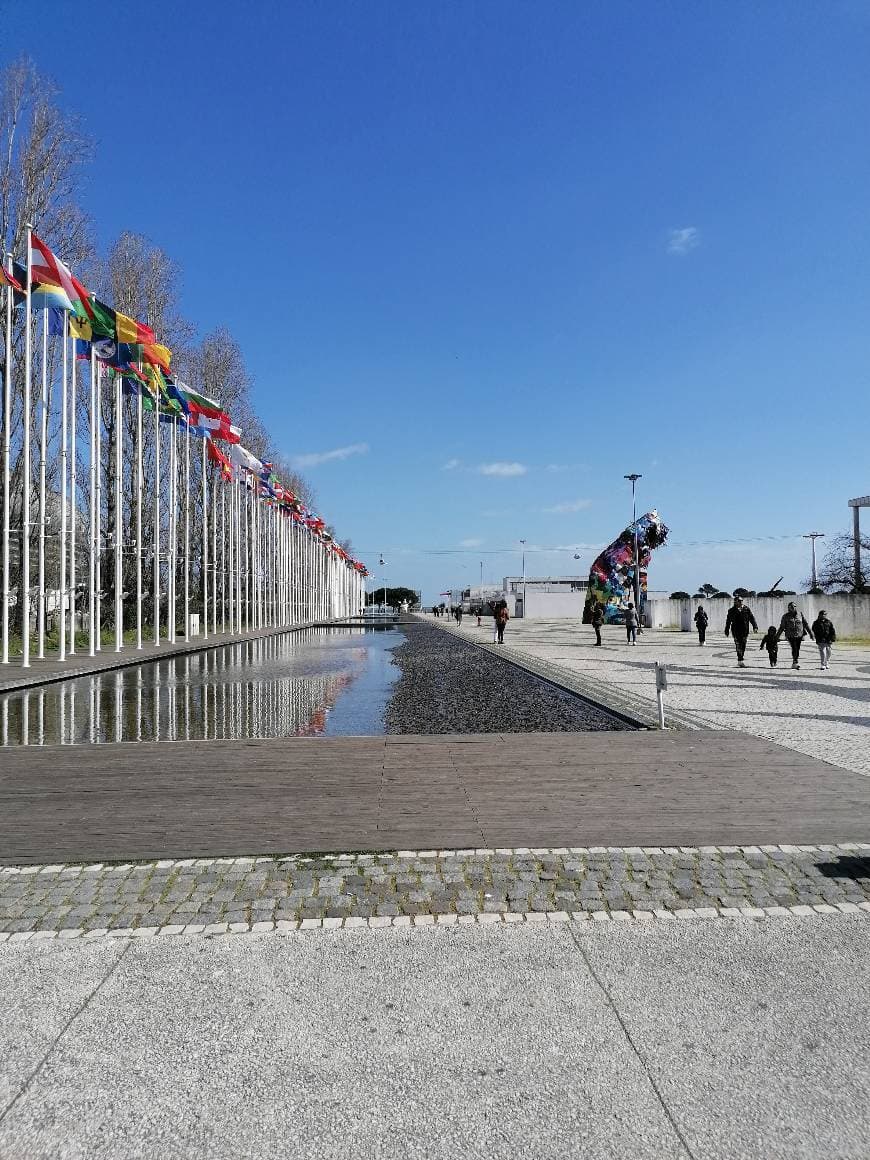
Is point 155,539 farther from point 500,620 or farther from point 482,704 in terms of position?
point 482,704

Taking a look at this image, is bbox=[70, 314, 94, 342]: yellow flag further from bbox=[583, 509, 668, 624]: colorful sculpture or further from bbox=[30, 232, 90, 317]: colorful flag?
bbox=[583, 509, 668, 624]: colorful sculpture

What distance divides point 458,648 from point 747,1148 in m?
28.4

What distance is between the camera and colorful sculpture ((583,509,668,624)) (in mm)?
50000

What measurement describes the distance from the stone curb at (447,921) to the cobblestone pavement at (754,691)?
414cm

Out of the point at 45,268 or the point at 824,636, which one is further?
the point at 824,636

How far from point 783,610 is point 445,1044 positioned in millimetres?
46216

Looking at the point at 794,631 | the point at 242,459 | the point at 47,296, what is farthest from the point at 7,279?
the point at 794,631

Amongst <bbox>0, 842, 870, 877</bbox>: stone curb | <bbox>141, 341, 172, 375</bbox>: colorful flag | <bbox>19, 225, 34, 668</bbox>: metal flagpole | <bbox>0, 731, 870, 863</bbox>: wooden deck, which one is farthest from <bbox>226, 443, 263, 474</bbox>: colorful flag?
<bbox>0, 842, 870, 877</bbox>: stone curb

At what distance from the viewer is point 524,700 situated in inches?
556

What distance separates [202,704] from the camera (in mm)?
13688

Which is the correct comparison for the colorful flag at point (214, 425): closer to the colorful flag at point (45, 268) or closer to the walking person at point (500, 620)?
the colorful flag at point (45, 268)

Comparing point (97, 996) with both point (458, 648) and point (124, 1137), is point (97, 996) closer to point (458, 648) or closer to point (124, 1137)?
point (124, 1137)

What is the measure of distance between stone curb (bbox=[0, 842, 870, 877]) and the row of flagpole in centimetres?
1551

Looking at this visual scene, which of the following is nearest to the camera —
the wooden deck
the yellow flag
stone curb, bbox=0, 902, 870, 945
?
stone curb, bbox=0, 902, 870, 945
